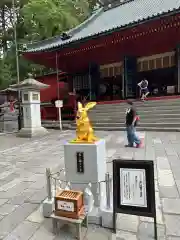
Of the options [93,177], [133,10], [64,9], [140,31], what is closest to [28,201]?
[93,177]

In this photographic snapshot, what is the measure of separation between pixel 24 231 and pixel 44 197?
931 mm

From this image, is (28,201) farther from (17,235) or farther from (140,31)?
(140,31)

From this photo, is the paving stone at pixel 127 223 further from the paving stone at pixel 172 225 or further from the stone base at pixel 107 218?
the paving stone at pixel 172 225

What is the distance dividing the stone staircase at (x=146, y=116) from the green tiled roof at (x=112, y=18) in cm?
434

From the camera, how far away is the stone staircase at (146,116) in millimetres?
10064

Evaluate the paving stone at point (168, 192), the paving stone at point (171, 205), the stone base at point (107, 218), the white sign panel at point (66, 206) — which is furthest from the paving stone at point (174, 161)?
the white sign panel at point (66, 206)

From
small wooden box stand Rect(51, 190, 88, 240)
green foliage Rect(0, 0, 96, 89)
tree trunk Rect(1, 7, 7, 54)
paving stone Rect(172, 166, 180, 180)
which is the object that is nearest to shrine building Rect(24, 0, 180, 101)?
green foliage Rect(0, 0, 96, 89)

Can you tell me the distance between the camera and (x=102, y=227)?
2.71 meters

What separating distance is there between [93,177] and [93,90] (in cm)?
1378

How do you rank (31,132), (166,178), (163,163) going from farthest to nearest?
(31,132), (163,163), (166,178)

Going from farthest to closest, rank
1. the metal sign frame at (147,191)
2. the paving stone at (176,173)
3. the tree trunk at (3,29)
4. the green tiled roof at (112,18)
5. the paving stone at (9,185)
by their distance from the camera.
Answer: the tree trunk at (3,29) → the green tiled roof at (112,18) → the paving stone at (176,173) → the paving stone at (9,185) → the metal sign frame at (147,191)

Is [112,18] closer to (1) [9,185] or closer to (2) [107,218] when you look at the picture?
(1) [9,185]

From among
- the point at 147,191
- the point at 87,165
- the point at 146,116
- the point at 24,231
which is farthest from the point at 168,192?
the point at 146,116

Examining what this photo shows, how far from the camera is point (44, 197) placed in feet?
11.7
